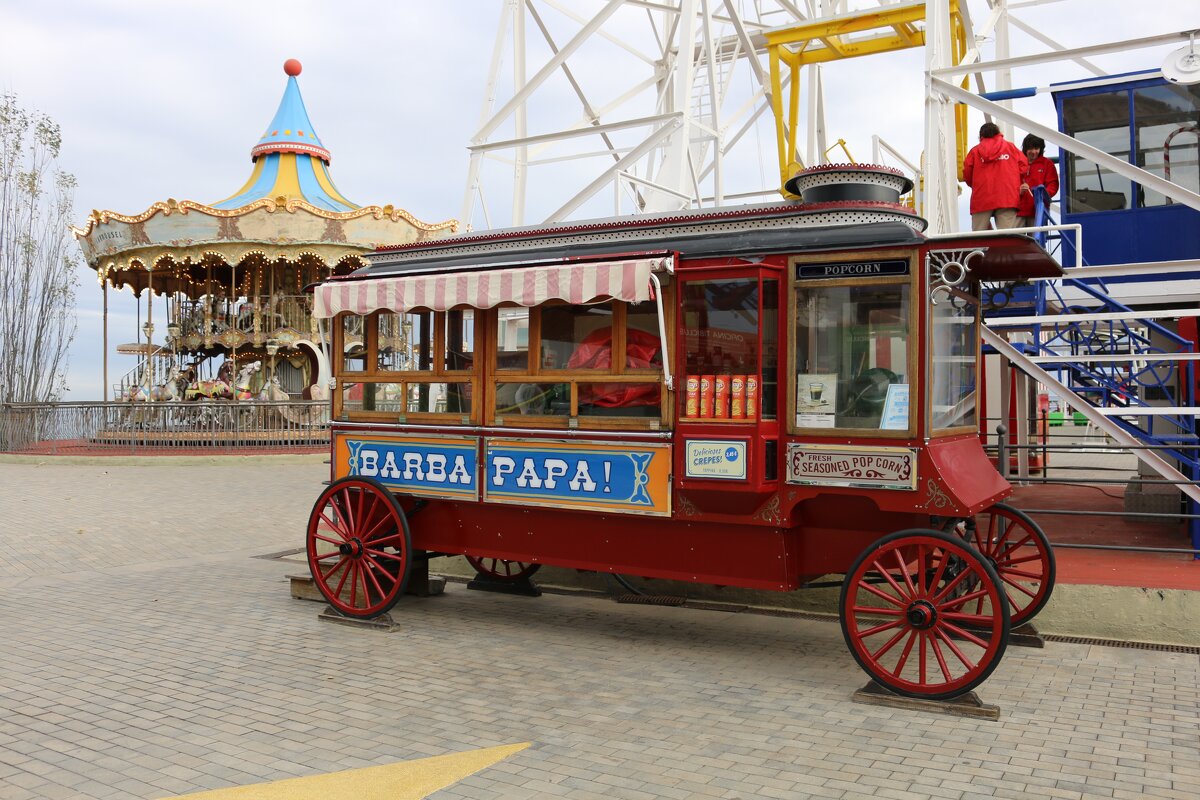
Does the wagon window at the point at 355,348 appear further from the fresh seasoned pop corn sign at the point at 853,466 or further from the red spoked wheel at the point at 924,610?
the red spoked wheel at the point at 924,610

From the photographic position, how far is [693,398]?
6301 millimetres

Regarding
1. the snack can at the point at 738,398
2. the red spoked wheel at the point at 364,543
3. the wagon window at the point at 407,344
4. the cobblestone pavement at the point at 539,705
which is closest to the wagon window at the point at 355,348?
the wagon window at the point at 407,344

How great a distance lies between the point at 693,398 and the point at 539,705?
2.16 metres

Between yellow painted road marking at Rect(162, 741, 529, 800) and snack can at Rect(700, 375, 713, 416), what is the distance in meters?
2.54

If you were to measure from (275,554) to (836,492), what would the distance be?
7237 millimetres

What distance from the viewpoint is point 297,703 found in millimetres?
5574

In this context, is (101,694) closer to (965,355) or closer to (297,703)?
(297,703)

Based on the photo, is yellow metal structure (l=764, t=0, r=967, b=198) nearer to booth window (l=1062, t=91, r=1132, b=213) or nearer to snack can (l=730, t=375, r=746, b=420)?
booth window (l=1062, t=91, r=1132, b=213)

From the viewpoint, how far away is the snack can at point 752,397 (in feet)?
19.8

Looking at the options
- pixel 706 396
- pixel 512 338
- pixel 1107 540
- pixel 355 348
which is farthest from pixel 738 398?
pixel 1107 540

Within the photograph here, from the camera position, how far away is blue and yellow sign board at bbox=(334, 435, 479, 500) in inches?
285

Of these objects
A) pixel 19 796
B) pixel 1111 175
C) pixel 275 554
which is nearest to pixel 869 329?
pixel 19 796

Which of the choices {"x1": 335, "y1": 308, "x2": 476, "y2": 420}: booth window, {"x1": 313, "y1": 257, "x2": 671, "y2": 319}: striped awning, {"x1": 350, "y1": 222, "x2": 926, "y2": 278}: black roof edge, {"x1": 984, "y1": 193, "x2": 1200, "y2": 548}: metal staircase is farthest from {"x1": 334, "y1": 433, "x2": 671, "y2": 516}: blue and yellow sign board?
{"x1": 984, "y1": 193, "x2": 1200, "y2": 548}: metal staircase

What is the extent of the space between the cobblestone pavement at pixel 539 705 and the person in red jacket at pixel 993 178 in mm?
4450
